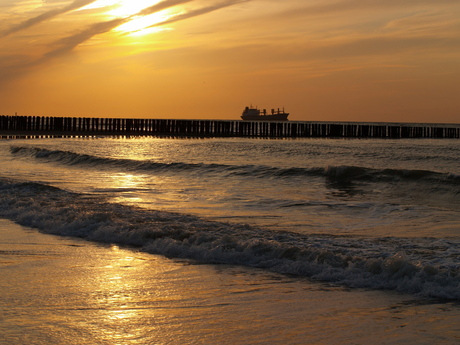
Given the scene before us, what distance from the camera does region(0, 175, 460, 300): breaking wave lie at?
484cm

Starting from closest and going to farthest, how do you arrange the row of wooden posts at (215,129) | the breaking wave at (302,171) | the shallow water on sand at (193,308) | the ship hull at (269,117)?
the shallow water on sand at (193,308)
the breaking wave at (302,171)
the row of wooden posts at (215,129)
the ship hull at (269,117)

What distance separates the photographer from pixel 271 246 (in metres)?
5.88

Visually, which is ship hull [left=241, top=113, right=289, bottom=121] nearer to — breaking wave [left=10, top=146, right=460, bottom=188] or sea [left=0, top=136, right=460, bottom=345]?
breaking wave [left=10, top=146, right=460, bottom=188]

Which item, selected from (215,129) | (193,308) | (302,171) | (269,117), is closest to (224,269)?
(193,308)

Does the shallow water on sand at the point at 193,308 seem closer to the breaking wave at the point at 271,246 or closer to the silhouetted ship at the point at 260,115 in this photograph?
the breaking wave at the point at 271,246

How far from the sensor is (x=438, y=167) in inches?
786

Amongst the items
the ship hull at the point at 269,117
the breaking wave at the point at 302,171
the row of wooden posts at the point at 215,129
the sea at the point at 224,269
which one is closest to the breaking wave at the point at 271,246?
the sea at the point at 224,269

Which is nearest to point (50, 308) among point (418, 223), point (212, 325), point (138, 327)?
point (138, 327)

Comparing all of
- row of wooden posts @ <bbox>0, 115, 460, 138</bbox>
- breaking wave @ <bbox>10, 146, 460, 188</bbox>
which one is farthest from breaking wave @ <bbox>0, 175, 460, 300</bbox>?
row of wooden posts @ <bbox>0, 115, 460, 138</bbox>

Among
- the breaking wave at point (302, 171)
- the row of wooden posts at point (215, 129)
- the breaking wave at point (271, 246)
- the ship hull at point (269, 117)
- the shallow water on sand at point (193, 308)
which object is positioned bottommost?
the shallow water on sand at point (193, 308)

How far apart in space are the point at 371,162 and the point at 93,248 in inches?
688

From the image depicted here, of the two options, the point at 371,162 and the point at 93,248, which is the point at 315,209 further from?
the point at 371,162

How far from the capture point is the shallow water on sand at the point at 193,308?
11.6 feet

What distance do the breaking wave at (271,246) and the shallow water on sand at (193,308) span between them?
27 cm
